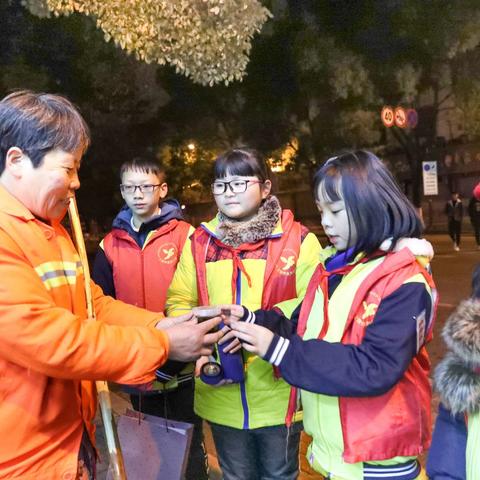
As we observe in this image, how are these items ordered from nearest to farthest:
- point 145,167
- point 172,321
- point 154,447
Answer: point 172,321 < point 154,447 < point 145,167

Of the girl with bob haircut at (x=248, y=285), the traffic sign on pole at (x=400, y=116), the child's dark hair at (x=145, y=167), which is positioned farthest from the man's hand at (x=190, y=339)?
the traffic sign on pole at (x=400, y=116)

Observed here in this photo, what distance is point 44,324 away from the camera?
4.47ft

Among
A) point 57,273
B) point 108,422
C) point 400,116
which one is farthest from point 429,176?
point 57,273

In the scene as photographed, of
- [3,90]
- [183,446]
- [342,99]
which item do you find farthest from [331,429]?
[342,99]

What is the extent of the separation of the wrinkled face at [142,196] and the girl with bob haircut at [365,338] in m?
1.46

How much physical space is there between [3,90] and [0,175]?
7.22m

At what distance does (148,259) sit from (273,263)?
37.2 inches

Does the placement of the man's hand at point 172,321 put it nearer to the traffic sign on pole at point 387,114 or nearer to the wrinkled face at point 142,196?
the wrinkled face at point 142,196

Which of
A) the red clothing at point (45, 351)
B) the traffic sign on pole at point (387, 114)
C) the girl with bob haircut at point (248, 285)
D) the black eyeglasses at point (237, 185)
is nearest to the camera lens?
the red clothing at point (45, 351)

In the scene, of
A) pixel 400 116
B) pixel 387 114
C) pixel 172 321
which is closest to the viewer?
pixel 172 321

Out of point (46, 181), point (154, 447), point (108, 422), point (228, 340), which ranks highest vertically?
point (46, 181)

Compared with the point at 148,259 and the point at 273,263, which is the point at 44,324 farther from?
the point at 148,259

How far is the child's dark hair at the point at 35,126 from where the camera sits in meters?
1.45

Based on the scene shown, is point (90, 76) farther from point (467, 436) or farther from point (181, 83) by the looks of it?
point (467, 436)
